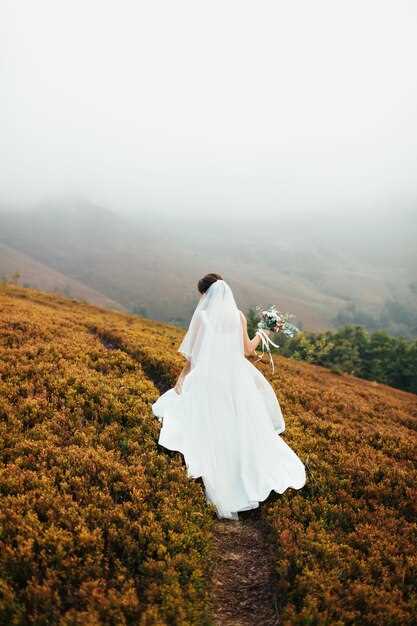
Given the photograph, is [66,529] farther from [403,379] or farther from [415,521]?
[403,379]

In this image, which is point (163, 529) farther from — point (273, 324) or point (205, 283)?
point (273, 324)

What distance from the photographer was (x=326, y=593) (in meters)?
7.43

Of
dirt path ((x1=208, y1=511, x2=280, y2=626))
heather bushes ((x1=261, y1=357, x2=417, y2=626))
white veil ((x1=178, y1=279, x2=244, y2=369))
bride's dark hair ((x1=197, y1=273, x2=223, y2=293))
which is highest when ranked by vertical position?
bride's dark hair ((x1=197, y1=273, x2=223, y2=293))

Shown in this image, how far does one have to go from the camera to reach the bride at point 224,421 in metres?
10.3

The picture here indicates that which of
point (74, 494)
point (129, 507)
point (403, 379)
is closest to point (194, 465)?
point (129, 507)

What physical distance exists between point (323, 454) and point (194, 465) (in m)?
4.38

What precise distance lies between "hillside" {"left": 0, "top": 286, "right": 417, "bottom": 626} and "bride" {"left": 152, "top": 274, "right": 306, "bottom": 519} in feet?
1.32

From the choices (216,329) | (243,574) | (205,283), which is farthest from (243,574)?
(205,283)

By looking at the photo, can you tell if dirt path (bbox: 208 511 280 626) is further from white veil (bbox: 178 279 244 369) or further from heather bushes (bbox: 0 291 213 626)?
white veil (bbox: 178 279 244 369)

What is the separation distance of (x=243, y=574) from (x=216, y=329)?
5702 millimetres

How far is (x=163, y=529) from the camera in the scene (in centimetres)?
851

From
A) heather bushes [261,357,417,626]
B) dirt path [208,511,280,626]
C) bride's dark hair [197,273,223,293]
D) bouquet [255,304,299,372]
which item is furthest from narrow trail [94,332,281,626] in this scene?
bride's dark hair [197,273,223,293]

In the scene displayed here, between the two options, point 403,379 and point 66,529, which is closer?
point 66,529

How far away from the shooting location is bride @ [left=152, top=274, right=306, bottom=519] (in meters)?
10.3
